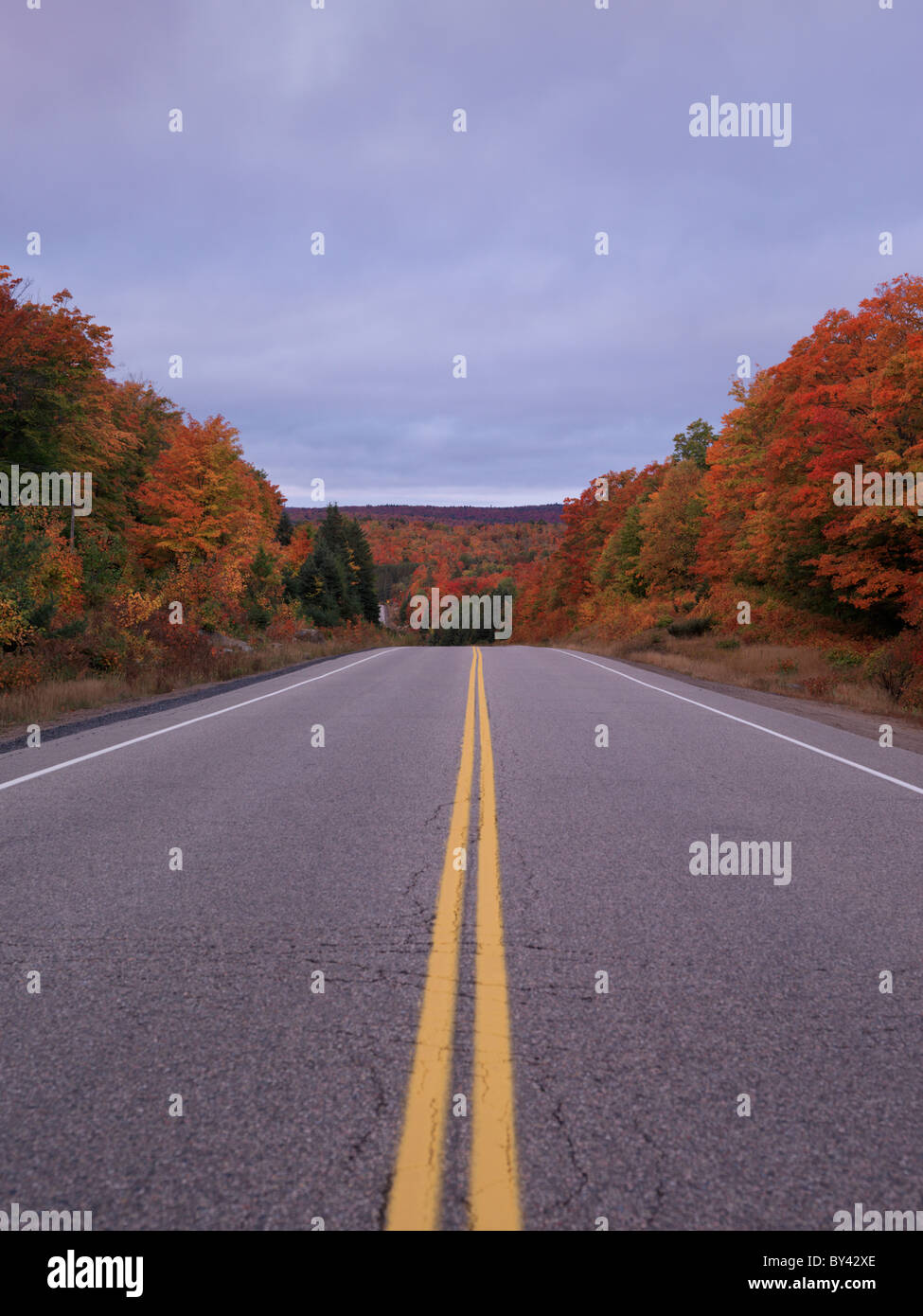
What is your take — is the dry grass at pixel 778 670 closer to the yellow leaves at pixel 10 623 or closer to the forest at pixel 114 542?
the forest at pixel 114 542

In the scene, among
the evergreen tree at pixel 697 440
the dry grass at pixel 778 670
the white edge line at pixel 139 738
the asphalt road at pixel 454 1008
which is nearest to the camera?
the asphalt road at pixel 454 1008

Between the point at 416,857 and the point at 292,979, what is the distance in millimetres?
1886

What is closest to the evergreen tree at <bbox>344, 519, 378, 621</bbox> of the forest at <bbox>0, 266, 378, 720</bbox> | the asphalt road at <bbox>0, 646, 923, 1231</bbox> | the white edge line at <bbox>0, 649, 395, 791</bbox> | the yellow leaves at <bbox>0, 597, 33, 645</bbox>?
the forest at <bbox>0, 266, 378, 720</bbox>

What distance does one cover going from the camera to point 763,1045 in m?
2.92

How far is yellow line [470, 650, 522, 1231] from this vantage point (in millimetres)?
2121

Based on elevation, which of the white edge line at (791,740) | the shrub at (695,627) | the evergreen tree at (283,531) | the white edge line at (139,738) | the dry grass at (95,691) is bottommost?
the white edge line at (791,740)

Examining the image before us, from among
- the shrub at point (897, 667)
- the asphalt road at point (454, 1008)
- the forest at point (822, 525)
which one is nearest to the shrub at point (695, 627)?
the forest at point (822, 525)

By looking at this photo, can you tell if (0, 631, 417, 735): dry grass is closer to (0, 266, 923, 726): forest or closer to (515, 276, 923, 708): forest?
(0, 266, 923, 726): forest

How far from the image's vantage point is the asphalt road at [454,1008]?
2.22m

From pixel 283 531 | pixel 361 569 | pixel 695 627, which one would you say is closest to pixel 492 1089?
pixel 695 627

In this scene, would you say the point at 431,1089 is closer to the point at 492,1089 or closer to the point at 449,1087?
the point at 449,1087

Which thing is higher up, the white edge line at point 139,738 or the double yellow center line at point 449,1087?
the white edge line at point 139,738

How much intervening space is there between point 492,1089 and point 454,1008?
0.56 metres
